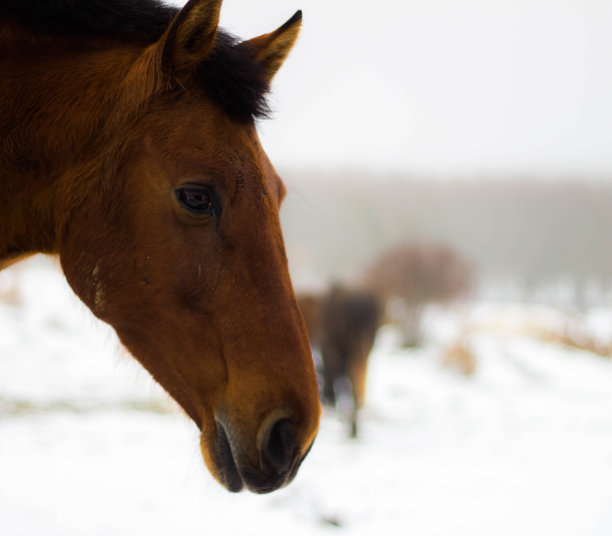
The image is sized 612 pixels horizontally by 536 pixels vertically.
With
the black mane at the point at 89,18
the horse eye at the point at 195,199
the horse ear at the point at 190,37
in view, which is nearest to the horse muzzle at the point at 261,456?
the horse eye at the point at 195,199

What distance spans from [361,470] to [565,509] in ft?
5.34

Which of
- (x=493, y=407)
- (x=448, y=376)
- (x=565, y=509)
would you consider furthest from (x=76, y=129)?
(x=448, y=376)

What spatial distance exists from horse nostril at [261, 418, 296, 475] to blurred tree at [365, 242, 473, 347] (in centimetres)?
1117

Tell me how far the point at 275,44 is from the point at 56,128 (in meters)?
0.65

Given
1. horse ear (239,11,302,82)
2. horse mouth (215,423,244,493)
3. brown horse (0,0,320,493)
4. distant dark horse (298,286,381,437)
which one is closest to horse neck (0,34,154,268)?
brown horse (0,0,320,493)

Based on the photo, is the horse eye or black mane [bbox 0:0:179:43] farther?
black mane [bbox 0:0:179:43]

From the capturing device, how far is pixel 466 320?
11117mm

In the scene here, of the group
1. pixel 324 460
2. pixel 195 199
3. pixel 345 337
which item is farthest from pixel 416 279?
pixel 195 199

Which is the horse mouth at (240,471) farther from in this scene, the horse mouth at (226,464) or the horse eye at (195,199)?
the horse eye at (195,199)

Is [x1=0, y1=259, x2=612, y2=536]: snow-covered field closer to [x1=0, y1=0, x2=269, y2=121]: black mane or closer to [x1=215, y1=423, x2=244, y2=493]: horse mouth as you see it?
[x1=215, y1=423, x2=244, y2=493]: horse mouth

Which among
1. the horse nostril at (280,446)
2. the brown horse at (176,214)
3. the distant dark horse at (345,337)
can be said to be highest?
the brown horse at (176,214)

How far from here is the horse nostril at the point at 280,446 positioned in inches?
41.7

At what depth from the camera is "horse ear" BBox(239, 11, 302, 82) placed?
136cm

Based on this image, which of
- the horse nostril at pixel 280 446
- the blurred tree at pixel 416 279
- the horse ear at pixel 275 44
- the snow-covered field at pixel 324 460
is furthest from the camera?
the blurred tree at pixel 416 279
